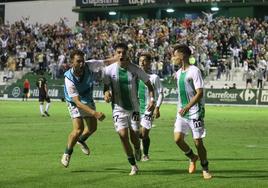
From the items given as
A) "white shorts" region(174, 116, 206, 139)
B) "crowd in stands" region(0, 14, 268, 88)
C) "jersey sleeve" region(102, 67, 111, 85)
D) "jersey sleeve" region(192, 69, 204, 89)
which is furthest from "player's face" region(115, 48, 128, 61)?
"crowd in stands" region(0, 14, 268, 88)

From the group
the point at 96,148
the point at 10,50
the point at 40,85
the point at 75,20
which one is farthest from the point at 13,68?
the point at 96,148

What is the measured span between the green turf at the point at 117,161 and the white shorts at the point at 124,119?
87 centimetres

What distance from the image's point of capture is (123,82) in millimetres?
12062

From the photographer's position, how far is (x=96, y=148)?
16.9 m

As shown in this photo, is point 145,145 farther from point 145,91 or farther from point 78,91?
point 78,91

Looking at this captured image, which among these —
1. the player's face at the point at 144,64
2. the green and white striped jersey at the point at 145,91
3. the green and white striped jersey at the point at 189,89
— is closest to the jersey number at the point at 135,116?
the green and white striped jersey at the point at 189,89

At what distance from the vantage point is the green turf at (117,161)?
11.0 m

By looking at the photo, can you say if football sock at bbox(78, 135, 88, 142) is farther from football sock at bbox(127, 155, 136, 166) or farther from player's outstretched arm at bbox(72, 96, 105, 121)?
football sock at bbox(127, 155, 136, 166)

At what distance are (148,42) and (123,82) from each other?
4246 centimetres

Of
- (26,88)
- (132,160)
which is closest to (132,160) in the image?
(132,160)

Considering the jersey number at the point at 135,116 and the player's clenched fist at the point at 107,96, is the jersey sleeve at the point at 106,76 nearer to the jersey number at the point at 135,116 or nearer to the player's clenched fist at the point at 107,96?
the player's clenched fist at the point at 107,96

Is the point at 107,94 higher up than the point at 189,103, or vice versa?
the point at 107,94

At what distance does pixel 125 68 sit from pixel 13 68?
47786 millimetres

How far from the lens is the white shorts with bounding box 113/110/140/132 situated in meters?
12.0
